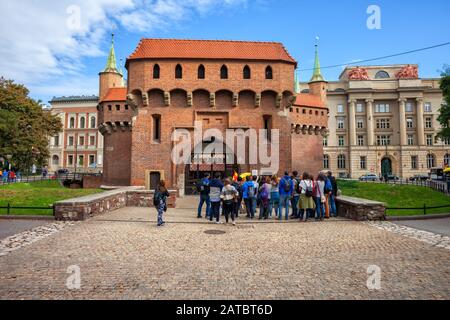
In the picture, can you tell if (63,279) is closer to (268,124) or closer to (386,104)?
(268,124)

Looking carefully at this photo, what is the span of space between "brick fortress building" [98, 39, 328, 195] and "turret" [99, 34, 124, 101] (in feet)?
33.2

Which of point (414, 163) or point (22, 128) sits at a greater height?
point (22, 128)

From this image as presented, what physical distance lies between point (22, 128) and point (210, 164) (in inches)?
1091

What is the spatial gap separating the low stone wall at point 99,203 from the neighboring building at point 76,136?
50.4 meters

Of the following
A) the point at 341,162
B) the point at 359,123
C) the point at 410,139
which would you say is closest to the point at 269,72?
the point at 341,162

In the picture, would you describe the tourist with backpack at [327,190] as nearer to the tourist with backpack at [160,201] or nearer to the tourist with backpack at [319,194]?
the tourist with backpack at [319,194]

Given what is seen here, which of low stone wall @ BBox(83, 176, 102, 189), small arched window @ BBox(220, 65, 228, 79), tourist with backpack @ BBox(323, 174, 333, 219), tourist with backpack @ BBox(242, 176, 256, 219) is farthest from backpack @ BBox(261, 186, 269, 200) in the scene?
low stone wall @ BBox(83, 176, 102, 189)

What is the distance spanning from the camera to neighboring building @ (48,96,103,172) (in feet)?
203

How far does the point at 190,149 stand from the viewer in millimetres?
24266

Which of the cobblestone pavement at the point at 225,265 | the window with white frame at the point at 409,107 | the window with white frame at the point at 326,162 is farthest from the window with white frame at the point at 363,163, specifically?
the cobblestone pavement at the point at 225,265

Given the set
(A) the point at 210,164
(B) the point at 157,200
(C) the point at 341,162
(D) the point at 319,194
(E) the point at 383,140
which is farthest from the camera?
(E) the point at 383,140

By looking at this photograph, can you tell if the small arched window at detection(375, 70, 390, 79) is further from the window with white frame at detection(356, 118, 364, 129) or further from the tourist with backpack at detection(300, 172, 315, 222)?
the tourist with backpack at detection(300, 172, 315, 222)

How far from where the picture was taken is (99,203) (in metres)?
12.2

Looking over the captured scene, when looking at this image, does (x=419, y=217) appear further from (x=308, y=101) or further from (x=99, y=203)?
(x=308, y=101)
